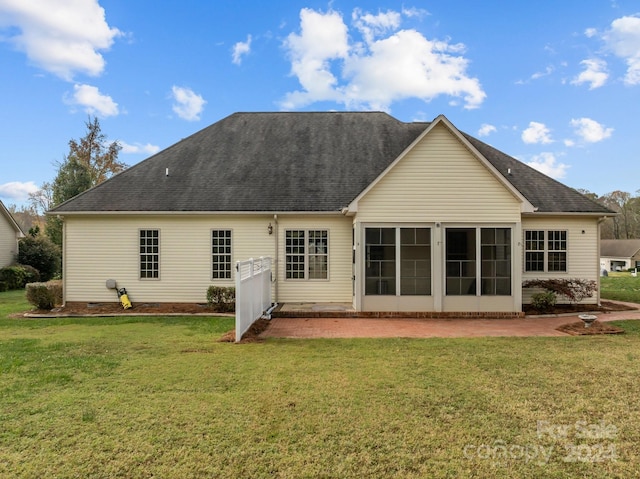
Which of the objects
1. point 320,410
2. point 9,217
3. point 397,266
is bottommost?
point 320,410

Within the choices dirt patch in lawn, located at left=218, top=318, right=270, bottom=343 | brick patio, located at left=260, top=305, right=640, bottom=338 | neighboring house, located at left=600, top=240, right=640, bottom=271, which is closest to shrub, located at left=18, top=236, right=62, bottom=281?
brick patio, located at left=260, top=305, right=640, bottom=338

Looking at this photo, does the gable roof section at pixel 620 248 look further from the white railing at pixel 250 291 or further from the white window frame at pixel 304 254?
the white railing at pixel 250 291

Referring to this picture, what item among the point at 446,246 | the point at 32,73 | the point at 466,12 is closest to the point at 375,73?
the point at 466,12

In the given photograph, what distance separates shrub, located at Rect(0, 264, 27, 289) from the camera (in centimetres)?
2170

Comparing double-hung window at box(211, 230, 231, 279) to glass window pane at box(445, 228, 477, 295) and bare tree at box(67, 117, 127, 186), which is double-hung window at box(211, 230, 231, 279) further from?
bare tree at box(67, 117, 127, 186)

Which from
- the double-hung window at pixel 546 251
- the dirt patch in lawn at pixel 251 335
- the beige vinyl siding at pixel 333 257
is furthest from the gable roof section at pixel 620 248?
the dirt patch in lawn at pixel 251 335

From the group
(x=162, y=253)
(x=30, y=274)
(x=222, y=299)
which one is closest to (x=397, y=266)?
(x=222, y=299)

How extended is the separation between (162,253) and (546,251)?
46.1 ft

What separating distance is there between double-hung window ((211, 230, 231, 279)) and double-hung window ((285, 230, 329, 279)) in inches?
84.5

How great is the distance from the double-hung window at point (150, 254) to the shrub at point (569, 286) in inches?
521

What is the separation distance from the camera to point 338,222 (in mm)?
12898

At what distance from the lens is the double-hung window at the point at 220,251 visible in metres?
13.0

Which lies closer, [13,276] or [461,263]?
[461,263]

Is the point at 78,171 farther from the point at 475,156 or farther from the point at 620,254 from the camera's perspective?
the point at 620,254
